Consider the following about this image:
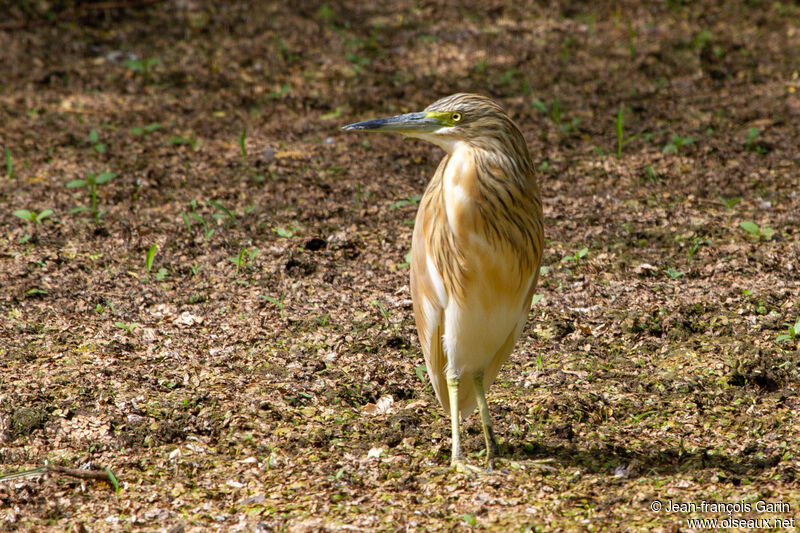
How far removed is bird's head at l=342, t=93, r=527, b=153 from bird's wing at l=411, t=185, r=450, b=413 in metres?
0.26

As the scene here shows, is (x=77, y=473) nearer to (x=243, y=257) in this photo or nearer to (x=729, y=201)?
(x=243, y=257)

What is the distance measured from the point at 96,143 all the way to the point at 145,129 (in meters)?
0.40

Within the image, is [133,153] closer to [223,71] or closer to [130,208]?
[130,208]

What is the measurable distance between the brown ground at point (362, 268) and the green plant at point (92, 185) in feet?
0.29

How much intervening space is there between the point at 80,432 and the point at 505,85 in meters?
5.18

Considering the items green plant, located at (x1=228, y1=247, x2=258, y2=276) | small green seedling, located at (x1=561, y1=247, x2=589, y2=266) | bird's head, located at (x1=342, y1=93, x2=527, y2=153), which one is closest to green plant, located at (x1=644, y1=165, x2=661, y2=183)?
small green seedling, located at (x1=561, y1=247, x2=589, y2=266)

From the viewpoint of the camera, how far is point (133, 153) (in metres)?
6.93

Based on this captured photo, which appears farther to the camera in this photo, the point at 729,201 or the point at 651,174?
the point at 651,174

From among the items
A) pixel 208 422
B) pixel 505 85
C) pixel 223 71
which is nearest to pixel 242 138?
pixel 223 71

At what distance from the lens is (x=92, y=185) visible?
634cm

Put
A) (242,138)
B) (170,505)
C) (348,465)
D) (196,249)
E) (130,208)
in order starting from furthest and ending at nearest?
(242,138) → (130,208) → (196,249) → (348,465) → (170,505)

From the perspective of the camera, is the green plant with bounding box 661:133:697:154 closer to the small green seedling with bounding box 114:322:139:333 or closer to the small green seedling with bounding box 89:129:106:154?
the small green seedling with bounding box 114:322:139:333

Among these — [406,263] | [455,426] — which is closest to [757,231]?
[406,263]

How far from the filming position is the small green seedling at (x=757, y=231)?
226 inches
